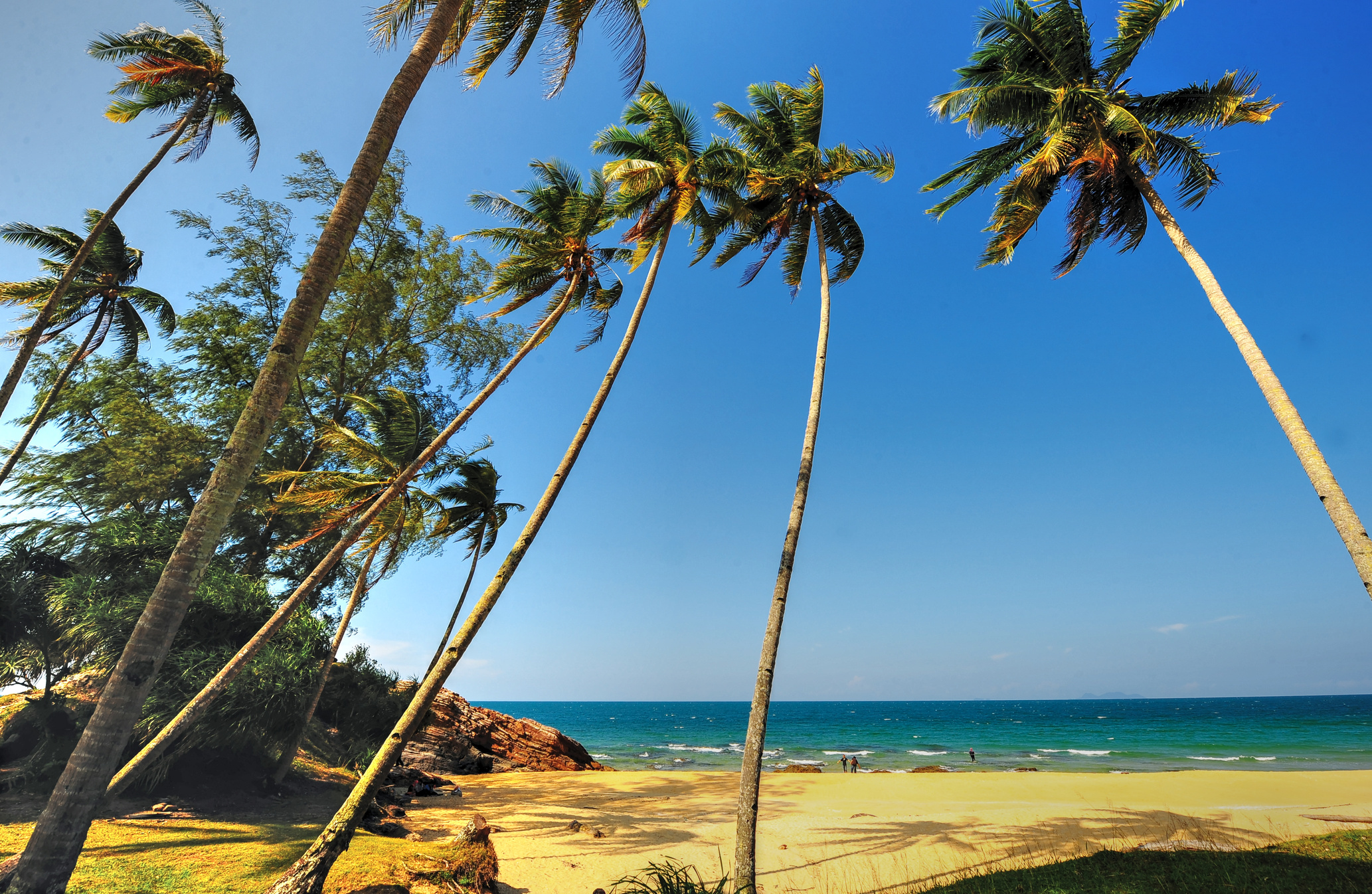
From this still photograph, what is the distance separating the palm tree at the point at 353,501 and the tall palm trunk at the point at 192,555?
3604 millimetres

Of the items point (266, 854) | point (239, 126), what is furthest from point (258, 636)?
point (239, 126)

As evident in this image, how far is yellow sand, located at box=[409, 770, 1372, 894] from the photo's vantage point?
9.30 metres

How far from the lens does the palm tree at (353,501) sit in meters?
8.75

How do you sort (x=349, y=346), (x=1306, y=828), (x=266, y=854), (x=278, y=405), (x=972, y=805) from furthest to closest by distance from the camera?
(x=349, y=346) → (x=972, y=805) → (x=1306, y=828) → (x=266, y=854) → (x=278, y=405)

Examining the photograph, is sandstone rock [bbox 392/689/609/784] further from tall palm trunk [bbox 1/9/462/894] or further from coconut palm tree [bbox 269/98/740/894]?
tall palm trunk [bbox 1/9/462/894]

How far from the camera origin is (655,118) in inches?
481

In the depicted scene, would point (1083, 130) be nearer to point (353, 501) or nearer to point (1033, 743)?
point (353, 501)

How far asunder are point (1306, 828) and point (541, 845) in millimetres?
14126

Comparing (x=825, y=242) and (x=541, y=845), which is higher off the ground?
(x=825, y=242)

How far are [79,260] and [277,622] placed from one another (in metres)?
8.47

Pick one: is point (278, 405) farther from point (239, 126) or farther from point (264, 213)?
point (264, 213)

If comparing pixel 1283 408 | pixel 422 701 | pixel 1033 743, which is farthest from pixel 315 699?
pixel 1033 743

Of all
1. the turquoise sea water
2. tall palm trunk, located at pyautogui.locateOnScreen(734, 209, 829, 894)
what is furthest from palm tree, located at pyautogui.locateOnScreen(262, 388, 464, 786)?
the turquoise sea water

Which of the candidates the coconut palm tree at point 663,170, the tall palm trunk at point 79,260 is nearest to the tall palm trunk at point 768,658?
the coconut palm tree at point 663,170
